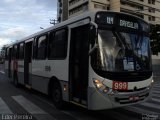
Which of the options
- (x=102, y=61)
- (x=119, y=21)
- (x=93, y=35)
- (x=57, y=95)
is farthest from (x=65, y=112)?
(x=119, y=21)

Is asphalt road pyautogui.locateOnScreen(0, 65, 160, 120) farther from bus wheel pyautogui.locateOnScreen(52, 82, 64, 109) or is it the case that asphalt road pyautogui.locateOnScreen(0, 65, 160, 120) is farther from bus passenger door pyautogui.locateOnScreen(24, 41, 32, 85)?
bus passenger door pyautogui.locateOnScreen(24, 41, 32, 85)

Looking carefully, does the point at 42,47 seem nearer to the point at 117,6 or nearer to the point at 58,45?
the point at 58,45

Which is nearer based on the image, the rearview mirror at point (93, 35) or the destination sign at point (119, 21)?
the rearview mirror at point (93, 35)

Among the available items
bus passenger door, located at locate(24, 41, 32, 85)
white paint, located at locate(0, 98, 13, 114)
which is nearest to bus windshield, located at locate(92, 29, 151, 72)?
white paint, located at locate(0, 98, 13, 114)

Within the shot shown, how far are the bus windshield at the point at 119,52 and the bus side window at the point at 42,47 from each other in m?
4.31

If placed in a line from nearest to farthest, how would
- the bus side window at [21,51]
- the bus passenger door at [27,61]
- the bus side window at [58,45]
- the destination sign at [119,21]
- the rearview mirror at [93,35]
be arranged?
1. the rearview mirror at [93,35]
2. the destination sign at [119,21]
3. the bus side window at [58,45]
4. the bus passenger door at [27,61]
5. the bus side window at [21,51]

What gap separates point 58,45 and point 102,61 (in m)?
2.95

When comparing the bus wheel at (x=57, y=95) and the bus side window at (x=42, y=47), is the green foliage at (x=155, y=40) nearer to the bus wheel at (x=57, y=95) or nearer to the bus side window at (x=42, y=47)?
the bus side window at (x=42, y=47)

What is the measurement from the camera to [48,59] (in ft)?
38.7

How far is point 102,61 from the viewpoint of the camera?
8281mm

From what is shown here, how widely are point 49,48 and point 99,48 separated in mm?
3807

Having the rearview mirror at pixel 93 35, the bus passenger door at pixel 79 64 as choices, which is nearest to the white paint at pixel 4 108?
the bus passenger door at pixel 79 64

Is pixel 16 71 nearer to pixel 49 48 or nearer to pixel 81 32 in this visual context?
pixel 49 48

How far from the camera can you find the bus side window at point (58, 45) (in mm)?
10316
